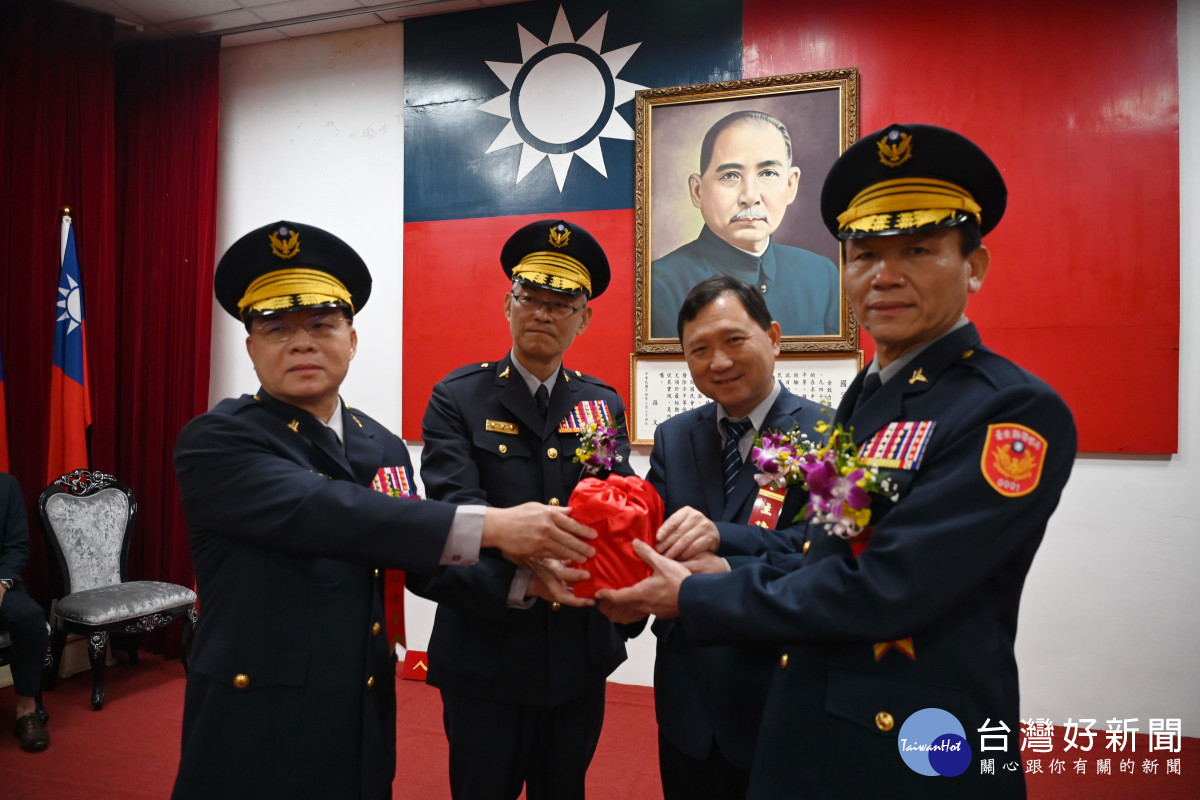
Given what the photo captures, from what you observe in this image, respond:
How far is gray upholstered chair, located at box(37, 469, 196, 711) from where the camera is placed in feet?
12.5

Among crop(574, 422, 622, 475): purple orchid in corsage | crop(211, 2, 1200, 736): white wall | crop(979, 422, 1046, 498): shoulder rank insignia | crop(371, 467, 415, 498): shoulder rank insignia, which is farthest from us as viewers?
crop(211, 2, 1200, 736): white wall

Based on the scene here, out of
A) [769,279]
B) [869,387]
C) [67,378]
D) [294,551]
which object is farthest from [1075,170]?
[67,378]

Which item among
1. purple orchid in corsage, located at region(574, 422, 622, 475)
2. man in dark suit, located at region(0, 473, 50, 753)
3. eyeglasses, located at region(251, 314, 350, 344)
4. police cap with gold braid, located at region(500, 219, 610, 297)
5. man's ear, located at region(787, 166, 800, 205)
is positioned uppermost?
man's ear, located at region(787, 166, 800, 205)

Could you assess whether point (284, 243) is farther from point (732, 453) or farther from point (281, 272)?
point (732, 453)

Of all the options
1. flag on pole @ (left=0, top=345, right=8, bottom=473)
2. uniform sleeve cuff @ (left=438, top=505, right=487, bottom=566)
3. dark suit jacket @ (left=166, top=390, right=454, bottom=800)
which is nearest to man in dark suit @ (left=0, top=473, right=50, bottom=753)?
flag on pole @ (left=0, top=345, right=8, bottom=473)

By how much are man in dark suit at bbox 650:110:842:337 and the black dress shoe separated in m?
3.61

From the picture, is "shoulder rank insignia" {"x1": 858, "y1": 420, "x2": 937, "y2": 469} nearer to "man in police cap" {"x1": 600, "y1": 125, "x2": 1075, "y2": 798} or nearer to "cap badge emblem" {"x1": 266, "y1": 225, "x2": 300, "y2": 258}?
"man in police cap" {"x1": 600, "y1": 125, "x2": 1075, "y2": 798}

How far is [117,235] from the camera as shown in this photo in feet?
15.9

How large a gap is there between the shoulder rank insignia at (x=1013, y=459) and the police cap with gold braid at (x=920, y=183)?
1.30 feet

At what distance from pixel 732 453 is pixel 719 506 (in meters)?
0.15

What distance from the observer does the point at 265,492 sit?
140 centimetres

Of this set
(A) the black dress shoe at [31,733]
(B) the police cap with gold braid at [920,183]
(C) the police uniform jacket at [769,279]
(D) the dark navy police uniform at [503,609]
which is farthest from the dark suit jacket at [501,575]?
(A) the black dress shoe at [31,733]

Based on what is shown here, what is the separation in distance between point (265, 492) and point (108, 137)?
178 inches

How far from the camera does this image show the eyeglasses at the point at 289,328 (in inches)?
62.0
